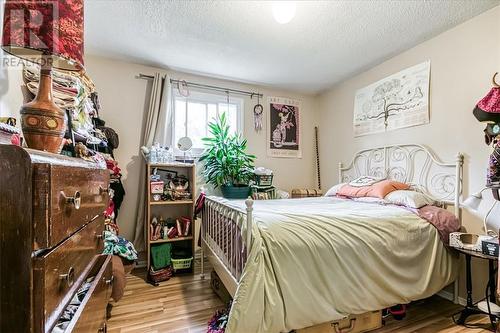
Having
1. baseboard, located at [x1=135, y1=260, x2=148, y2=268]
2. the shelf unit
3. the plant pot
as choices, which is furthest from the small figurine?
baseboard, located at [x1=135, y1=260, x2=148, y2=268]

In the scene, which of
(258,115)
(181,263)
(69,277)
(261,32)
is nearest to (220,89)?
(258,115)

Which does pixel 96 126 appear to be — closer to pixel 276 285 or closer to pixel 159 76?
pixel 159 76

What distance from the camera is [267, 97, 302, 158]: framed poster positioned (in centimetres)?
376

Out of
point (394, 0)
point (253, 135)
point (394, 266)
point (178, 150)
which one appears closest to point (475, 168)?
point (394, 266)

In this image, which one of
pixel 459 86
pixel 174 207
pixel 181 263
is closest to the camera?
pixel 459 86

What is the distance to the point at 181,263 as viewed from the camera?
269 cm

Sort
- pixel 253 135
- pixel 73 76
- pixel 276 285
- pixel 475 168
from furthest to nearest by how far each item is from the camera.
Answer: pixel 253 135 → pixel 475 168 → pixel 73 76 → pixel 276 285

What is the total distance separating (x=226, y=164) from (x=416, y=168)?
7.16 feet

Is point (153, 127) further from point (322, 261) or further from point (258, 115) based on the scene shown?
point (322, 261)

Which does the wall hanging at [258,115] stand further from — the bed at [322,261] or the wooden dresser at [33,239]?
the wooden dresser at [33,239]

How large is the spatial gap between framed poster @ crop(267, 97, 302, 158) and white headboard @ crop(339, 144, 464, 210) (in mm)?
986

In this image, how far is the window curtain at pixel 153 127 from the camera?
290cm

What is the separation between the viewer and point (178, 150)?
3178mm

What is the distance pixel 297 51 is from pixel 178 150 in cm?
192
